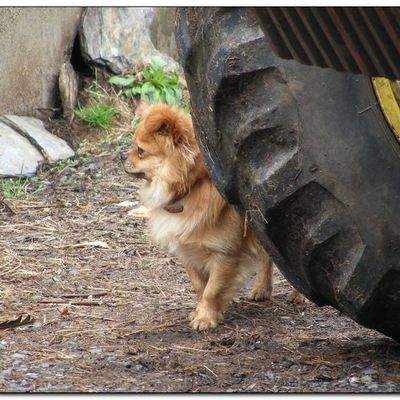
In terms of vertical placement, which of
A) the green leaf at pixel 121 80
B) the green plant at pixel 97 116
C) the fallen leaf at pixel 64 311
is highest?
→ the green leaf at pixel 121 80

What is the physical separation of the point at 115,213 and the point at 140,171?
2166 mm

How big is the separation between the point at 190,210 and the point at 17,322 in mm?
1001

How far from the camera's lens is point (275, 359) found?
4.50 m

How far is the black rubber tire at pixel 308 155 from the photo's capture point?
3.68 m

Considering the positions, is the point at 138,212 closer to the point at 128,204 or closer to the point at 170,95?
the point at 128,204

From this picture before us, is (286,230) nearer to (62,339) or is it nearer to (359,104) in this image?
(359,104)

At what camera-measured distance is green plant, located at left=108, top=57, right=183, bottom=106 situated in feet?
30.9

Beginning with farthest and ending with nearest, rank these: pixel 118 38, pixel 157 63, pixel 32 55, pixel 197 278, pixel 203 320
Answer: pixel 118 38
pixel 157 63
pixel 32 55
pixel 197 278
pixel 203 320

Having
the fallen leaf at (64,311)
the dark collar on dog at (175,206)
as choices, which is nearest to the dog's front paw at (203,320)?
the dark collar on dog at (175,206)

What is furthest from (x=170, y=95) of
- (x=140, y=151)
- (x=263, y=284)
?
(x=140, y=151)

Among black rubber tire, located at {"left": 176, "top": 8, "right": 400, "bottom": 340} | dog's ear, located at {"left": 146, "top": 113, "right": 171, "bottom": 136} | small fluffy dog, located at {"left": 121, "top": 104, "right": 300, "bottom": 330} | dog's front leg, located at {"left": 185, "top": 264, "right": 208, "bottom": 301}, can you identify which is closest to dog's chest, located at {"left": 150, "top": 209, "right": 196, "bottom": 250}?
small fluffy dog, located at {"left": 121, "top": 104, "right": 300, "bottom": 330}

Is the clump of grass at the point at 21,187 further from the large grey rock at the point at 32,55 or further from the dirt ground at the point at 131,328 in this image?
the large grey rock at the point at 32,55

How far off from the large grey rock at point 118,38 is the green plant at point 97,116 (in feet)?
1.88

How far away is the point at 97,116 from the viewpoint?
9109 mm
